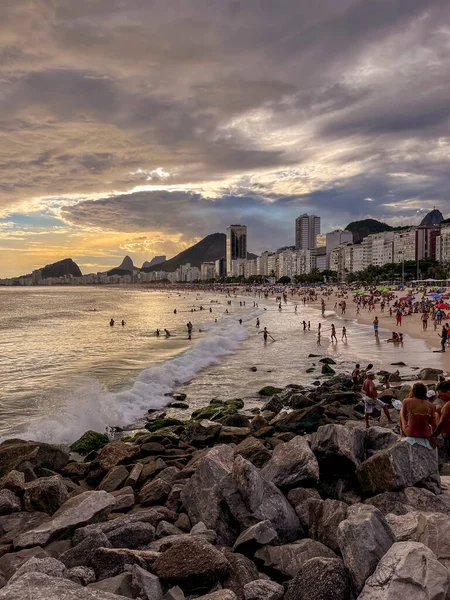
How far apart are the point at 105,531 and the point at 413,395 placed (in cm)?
505

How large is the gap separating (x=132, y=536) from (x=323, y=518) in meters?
2.35

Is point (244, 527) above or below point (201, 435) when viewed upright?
above

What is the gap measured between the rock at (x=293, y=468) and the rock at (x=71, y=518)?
2.35 meters

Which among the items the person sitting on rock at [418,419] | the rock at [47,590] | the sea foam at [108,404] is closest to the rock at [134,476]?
the rock at [47,590]

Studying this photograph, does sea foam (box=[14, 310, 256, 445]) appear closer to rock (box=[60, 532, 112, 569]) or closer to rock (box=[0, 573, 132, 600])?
rock (box=[60, 532, 112, 569])

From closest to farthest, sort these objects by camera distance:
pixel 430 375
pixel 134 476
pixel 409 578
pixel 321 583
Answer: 1. pixel 409 578
2. pixel 321 583
3. pixel 134 476
4. pixel 430 375

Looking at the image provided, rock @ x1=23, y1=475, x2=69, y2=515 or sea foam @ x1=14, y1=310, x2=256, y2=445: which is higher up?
rock @ x1=23, y1=475, x2=69, y2=515

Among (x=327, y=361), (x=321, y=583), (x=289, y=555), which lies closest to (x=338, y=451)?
(x=289, y=555)

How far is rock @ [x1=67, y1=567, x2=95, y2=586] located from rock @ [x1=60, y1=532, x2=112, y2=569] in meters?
0.21

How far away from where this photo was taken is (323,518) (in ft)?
17.6

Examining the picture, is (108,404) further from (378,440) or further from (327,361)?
(327,361)

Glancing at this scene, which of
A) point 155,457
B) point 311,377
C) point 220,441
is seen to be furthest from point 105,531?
point 311,377

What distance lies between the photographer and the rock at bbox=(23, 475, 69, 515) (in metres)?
6.86

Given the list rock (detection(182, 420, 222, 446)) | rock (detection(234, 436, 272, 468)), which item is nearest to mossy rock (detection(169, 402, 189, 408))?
rock (detection(182, 420, 222, 446))
